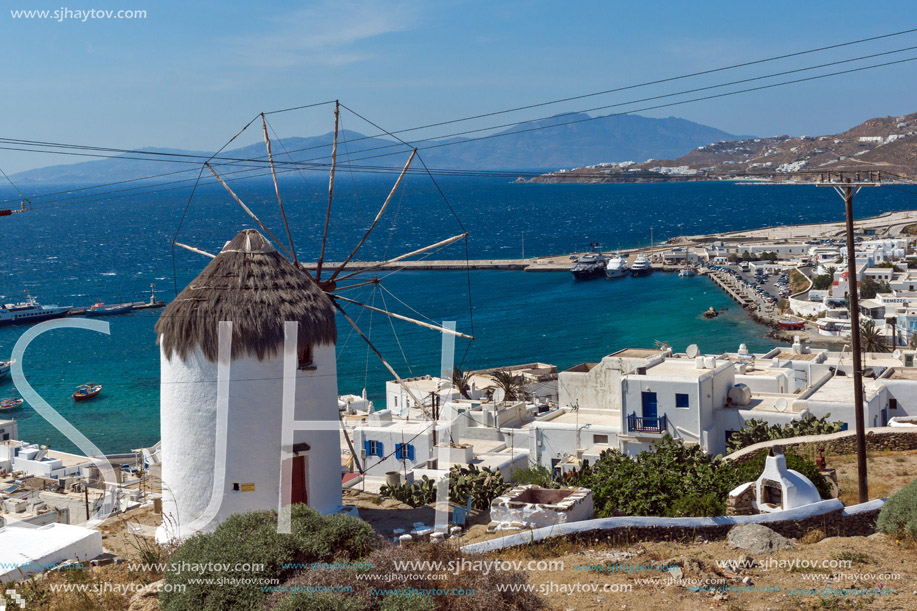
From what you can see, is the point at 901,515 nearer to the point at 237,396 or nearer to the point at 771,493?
the point at 771,493

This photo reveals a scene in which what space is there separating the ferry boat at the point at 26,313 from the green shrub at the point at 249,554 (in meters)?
92.8

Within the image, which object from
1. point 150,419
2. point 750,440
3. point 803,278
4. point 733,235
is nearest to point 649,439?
point 750,440

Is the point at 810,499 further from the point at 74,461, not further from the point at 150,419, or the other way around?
the point at 150,419

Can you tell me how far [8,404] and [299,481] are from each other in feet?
178

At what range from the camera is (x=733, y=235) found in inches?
6255

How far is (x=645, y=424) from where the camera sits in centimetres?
2602

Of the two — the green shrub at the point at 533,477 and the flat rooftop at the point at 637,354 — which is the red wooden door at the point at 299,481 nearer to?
the green shrub at the point at 533,477

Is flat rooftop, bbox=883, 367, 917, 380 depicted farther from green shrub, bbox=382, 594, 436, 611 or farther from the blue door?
green shrub, bbox=382, 594, 436, 611

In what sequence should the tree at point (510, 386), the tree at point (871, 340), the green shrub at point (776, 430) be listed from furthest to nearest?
1. the tree at point (871, 340)
2. the tree at point (510, 386)
3. the green shrub at point (776, 430)

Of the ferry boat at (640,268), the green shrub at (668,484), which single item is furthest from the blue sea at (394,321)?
the green shrub at (668,484)

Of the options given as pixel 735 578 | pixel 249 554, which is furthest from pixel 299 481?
pixel 735 578

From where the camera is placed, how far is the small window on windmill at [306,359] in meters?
15.5

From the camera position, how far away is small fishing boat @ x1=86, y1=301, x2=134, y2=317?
99.2 metres

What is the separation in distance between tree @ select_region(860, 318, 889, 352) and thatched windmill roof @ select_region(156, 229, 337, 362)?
50817 millimetres
